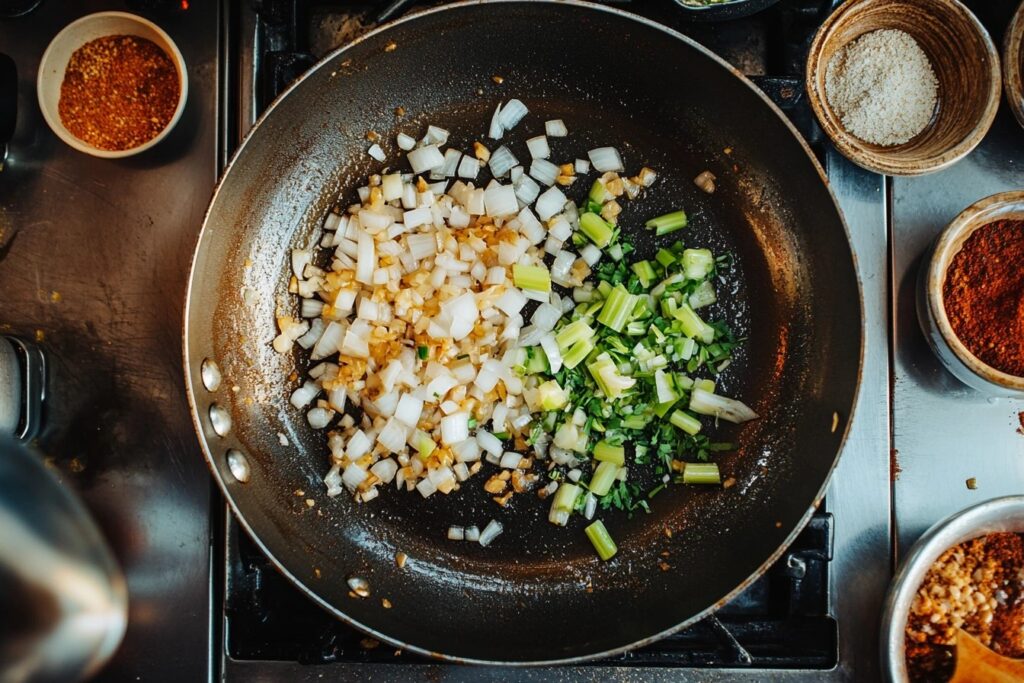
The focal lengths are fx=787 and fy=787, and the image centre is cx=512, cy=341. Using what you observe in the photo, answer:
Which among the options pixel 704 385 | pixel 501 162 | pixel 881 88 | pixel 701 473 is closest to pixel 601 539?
pixel 701 473

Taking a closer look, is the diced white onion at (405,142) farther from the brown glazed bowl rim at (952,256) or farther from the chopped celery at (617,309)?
the brown glazed bowl rim at (952,256)

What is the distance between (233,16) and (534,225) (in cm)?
63

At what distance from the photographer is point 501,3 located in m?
1.25

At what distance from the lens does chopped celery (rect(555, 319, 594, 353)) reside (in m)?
1.27

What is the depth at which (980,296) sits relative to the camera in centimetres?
127

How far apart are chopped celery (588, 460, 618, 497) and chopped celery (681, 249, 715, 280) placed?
1.11ft

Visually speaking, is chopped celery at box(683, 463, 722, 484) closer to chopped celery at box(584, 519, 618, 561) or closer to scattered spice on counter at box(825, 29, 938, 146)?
chopped celery at box(584, 519, 618, 561)

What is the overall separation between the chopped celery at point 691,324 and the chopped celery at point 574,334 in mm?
149

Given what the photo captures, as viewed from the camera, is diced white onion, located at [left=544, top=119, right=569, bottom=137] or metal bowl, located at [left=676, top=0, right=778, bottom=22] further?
diced white onion, located at [left=544, top=119, right=569, bottom=137]

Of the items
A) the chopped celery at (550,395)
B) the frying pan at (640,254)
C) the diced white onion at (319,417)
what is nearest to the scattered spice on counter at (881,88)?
the frying pan at (640,254)

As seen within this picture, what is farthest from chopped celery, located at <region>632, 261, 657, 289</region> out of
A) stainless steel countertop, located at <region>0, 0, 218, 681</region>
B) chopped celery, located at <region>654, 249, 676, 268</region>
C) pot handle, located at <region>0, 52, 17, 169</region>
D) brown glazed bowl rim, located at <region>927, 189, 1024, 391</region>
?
pot handle, located at <region>0, 52, 17, 169</region>

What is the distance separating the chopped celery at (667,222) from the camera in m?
1.33

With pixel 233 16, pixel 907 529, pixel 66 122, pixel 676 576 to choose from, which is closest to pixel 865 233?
pixel 907 529

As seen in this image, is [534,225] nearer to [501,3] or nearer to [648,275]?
[648,275]
